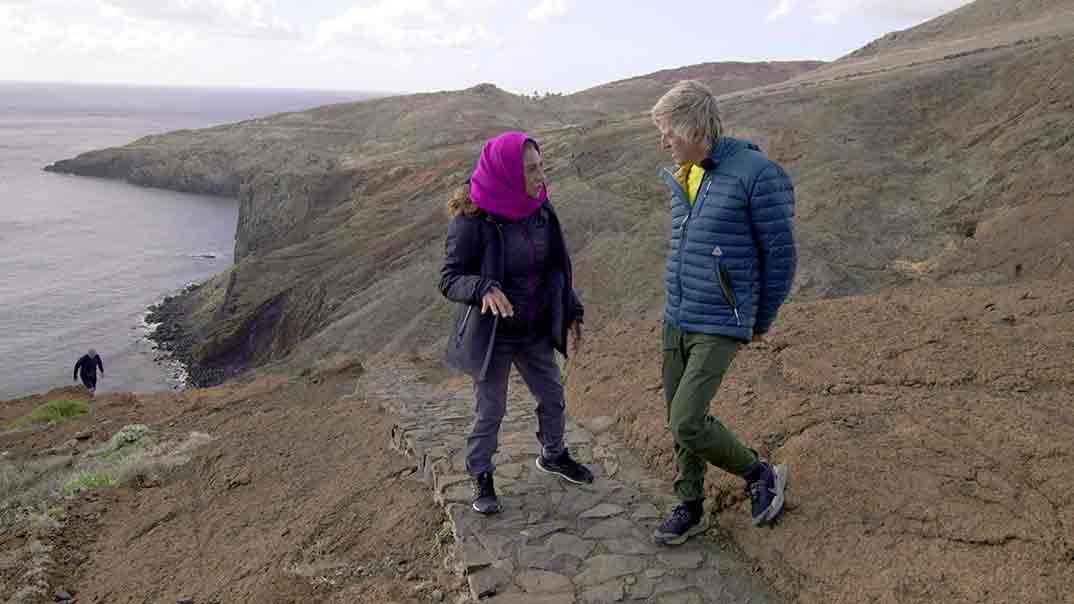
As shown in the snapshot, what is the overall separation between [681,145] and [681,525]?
73.2 inches

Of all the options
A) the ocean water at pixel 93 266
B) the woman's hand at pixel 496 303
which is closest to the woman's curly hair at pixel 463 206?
the woman's hand at pixel 496 303

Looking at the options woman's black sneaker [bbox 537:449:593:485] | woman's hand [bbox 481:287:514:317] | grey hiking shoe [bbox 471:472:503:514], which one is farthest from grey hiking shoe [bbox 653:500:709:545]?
woman's hand [bbox 481:287:514:317]

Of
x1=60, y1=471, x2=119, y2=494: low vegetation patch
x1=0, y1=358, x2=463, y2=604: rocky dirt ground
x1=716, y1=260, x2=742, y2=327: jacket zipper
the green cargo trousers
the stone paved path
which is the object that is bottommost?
x1=60, y1=471, x2=119, y2=494: low vegetation patch

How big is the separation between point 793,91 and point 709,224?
54.0 ft

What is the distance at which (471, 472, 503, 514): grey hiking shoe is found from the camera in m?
4.30

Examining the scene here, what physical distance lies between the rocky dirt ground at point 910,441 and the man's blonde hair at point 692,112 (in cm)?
195

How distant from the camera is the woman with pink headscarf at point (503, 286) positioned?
3803 millimetres

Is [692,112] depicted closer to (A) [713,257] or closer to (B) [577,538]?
(A) [713,257]

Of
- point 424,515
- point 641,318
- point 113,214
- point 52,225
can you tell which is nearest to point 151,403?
point 641,318

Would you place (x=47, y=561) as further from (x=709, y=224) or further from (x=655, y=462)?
(x=709, y=224)

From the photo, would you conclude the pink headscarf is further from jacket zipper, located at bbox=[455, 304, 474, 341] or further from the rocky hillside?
the rocky hillside

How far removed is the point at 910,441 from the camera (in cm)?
430

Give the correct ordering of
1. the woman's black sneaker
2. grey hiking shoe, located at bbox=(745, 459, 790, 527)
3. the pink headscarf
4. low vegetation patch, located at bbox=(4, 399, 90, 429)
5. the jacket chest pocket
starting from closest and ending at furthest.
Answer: the jacket chest pocket → the pink headscarf → grey hiking shoe, located at bbox=(745, 459, 790, 527) → the woman's black sneaker → low vegetation patch, located at bbox=(4, 399, 90, 429)

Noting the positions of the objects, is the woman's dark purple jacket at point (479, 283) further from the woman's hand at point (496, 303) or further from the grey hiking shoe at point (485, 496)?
the grey hiking shoe at point (485, 496)
